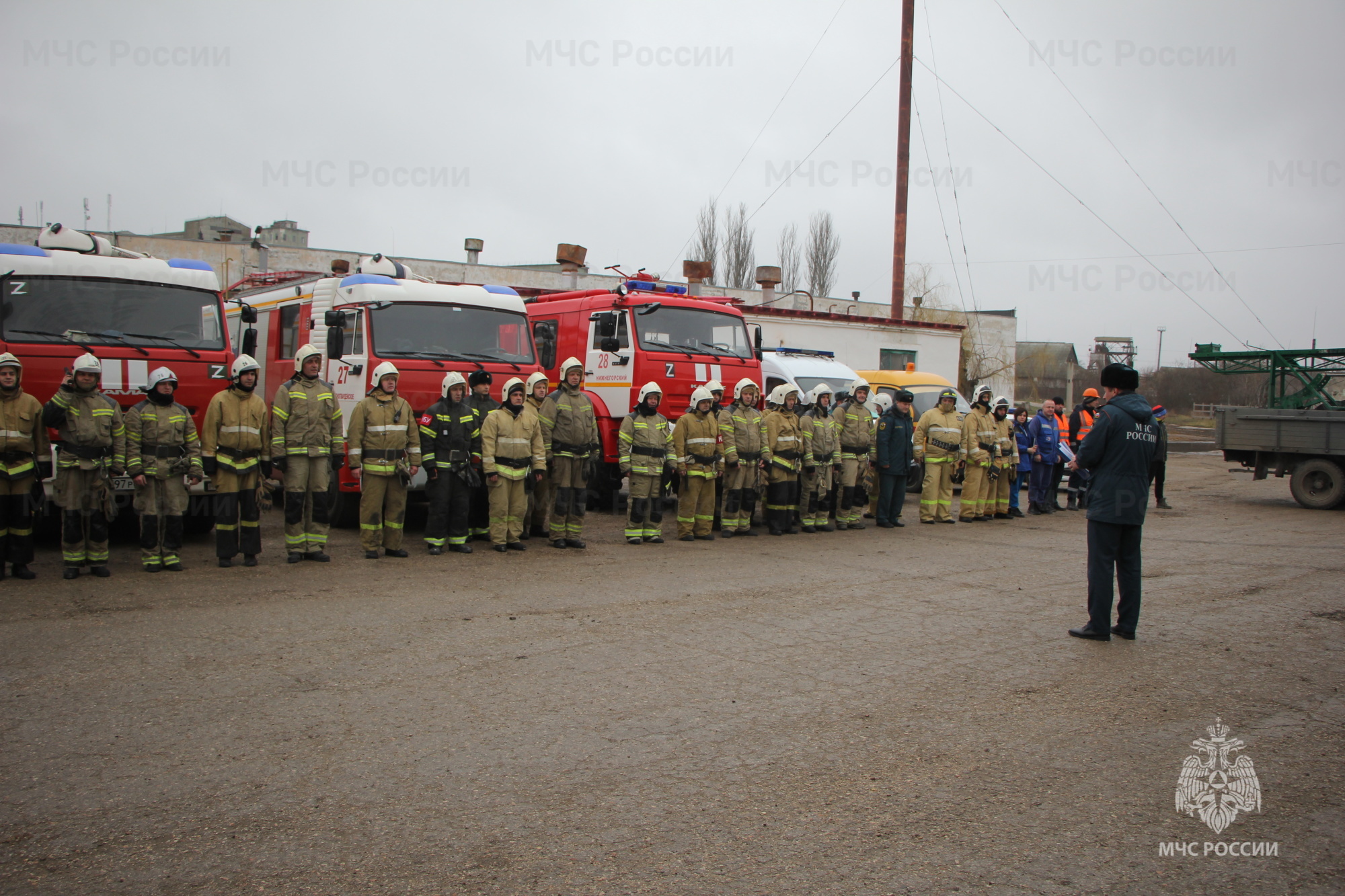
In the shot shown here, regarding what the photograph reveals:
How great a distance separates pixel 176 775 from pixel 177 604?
3.49m

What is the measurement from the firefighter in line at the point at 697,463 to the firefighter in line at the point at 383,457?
10.6ft

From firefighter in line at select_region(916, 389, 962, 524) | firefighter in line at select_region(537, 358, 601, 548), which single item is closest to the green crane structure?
firefighter in line at select_region(916, 389, 962, 524)

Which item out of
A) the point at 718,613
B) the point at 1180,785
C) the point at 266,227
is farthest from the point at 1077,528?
the point at 266,227


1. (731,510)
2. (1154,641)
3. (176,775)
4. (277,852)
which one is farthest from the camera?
(731,510)

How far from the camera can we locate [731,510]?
39.0 ft

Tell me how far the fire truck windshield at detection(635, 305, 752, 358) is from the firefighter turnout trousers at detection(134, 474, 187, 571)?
6.51m

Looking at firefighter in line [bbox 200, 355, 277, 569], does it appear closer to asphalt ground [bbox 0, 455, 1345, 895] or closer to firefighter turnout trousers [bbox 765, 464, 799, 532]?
asphalt ground [bbox 0, 455, 1345, 895]

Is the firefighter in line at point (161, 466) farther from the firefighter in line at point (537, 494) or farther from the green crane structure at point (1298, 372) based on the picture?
the green crane structure at point (1298, 372)

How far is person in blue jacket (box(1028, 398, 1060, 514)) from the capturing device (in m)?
15.2

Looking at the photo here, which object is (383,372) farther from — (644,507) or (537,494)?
(644,507)

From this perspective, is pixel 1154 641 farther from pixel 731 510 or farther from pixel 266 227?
pixel 266 227

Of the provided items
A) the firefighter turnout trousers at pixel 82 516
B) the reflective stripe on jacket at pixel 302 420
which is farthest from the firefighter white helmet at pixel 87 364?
the reflective stripe on jacket at pixel 302 420

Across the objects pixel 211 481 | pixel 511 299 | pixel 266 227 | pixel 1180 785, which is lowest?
pixel 1180 785

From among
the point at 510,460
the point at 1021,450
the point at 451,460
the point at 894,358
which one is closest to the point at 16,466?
the point at 451,460
